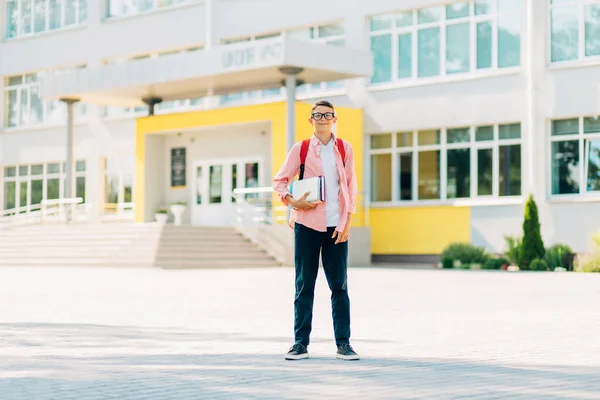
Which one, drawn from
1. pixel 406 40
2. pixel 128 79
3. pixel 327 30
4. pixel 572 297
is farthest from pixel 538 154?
pixel 572 297

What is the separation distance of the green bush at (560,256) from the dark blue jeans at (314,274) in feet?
64.3

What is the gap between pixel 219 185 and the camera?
35.6 m

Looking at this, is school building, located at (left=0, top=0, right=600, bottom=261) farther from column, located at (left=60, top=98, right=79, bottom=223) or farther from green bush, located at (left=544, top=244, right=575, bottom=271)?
green bush, located at (left=544, top=244, right=575, bottom=271)

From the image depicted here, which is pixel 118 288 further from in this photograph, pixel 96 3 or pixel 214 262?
pixel 96 3

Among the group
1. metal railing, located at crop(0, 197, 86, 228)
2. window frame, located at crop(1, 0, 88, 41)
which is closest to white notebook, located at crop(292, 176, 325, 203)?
metal railing, located at crop(0, 197, 86, 228)

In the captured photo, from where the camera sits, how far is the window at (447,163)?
3027cm

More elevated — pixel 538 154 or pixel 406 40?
pixel 406 40

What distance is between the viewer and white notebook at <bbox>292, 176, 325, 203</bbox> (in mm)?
7980

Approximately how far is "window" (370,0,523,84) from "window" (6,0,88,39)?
45.5 feet

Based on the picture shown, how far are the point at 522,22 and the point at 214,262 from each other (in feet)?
35.2

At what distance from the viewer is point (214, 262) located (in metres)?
26.9

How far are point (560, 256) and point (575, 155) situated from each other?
10.6 feet

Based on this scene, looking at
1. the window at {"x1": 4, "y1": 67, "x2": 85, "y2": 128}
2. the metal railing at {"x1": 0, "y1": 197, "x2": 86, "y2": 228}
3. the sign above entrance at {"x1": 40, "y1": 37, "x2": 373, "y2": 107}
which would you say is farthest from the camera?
the window at {"x1": 4, "y1": 67, "x2": 85, "y2": 128}

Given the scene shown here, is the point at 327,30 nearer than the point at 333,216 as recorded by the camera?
No
